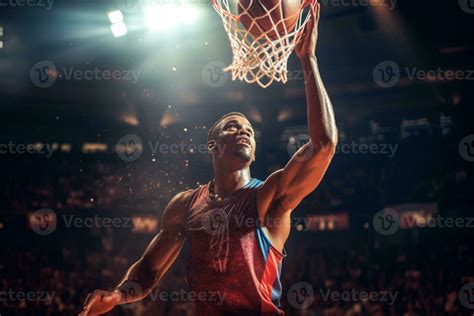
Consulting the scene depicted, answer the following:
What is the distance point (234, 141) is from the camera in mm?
3889

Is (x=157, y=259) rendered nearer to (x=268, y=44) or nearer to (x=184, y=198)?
(x=184, y=198)

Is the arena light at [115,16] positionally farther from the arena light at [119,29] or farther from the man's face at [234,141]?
the man's face at [234,141]

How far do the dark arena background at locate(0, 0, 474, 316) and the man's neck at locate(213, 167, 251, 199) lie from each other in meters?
6.09

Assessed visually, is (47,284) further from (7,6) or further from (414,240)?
(414,240)

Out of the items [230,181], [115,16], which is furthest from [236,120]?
[115,16]

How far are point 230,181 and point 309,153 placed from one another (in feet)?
2.43

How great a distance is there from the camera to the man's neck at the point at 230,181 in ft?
12.5

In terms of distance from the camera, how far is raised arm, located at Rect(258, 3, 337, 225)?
3.25m

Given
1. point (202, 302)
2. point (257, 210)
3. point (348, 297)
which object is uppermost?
point (257, 210)

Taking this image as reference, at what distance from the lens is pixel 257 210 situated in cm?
357

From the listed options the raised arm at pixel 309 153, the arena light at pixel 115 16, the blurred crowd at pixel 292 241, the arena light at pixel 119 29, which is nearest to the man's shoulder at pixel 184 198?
the raised arm at pixel 309 153

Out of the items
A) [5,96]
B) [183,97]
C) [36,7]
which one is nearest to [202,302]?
[36,7]

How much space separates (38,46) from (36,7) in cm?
154

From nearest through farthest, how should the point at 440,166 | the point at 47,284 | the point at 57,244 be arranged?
the point at 47,284, the point at 57,244, the point at 440,166
